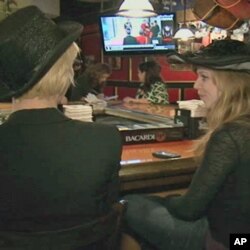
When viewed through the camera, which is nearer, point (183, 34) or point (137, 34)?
point (183, 34)

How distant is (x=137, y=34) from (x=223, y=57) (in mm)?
4542

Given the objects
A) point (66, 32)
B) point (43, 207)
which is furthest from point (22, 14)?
point (43, 207)

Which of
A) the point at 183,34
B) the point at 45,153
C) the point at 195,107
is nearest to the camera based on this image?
the point at 45,153

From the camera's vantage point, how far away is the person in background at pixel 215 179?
1521 mm

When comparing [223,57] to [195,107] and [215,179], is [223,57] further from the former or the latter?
[195,107]

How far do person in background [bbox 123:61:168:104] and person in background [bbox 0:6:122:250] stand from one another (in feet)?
14.6

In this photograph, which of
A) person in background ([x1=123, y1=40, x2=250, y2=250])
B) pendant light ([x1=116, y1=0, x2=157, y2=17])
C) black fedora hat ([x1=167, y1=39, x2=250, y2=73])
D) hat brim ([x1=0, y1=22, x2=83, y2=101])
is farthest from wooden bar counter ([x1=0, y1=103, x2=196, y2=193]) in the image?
pendant light ([x1=116, y1=0, x2=157, y2=17])

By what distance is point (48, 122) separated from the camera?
4.08 feet

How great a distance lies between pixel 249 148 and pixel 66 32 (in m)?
0.76

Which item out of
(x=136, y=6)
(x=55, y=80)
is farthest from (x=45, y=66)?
(x=136, y=6)

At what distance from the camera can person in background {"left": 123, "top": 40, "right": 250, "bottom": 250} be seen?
1.52 m

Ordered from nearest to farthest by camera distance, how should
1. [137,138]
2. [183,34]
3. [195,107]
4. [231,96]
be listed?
[231,96], [137,138], [195,107], [183,34]

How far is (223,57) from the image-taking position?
170 centimetres

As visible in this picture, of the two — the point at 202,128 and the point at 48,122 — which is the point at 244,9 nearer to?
the point at 202,128
